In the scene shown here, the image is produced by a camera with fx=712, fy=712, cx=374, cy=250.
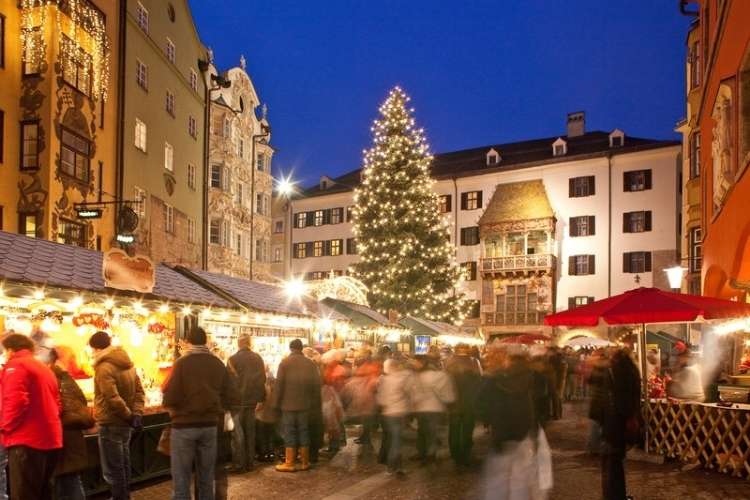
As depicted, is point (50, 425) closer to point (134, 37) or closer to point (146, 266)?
point (146, 266)

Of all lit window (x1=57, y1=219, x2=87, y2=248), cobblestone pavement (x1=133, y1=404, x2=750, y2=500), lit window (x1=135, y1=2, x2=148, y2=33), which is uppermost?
lit window (x1=135, y1=2, x2=148, y2=33)

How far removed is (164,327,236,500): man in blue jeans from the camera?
6984 millimetres

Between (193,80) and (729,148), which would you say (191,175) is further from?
(729,148)

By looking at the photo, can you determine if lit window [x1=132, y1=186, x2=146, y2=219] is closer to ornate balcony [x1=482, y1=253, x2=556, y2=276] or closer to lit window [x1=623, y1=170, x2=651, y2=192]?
ornate balcony [x1=482, y1=253, x2=556, y2=276]

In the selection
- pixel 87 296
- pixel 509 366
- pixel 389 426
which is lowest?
pixel 389 426

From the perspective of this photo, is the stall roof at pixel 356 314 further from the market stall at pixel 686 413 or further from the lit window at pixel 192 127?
the lit window at pixel 192 127

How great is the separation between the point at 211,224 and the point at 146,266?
22.9 m

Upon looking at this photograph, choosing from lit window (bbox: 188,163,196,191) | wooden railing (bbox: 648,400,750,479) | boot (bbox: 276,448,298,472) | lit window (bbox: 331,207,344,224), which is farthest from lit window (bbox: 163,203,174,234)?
lit window (bbox: 331,207,344,224)

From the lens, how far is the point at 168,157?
28609 millimetres

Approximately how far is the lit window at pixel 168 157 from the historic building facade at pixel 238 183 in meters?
4.77

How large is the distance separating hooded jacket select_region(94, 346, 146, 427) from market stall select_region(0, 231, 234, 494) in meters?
0.46

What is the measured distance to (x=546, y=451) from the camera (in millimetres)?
7340

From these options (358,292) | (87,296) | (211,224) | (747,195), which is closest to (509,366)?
(87,296)

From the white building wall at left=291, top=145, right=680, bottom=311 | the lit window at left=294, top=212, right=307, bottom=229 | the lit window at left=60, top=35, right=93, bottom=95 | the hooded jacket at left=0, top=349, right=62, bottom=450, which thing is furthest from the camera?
A: the lit window at left=294, top=212, right=307, bottom=229
